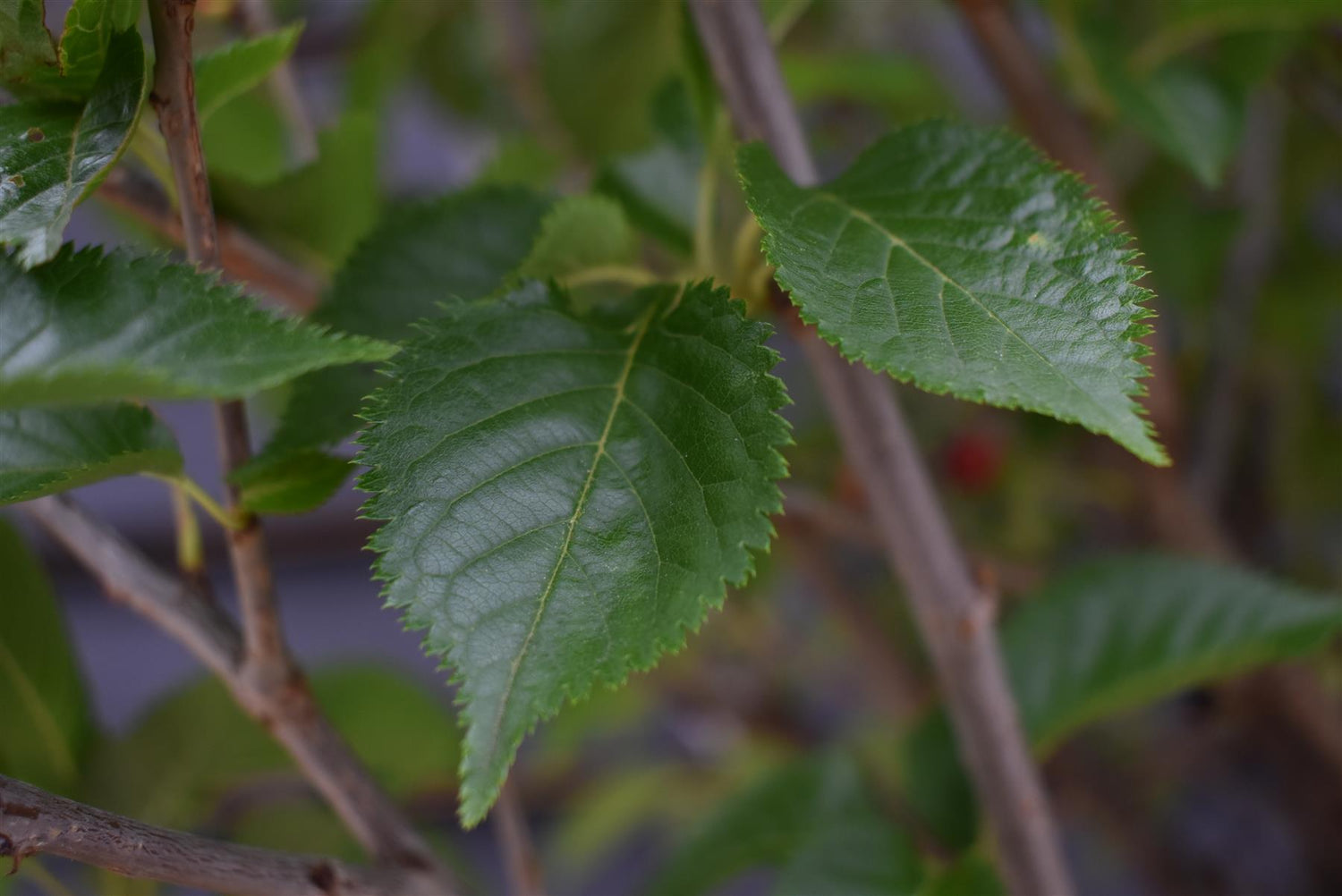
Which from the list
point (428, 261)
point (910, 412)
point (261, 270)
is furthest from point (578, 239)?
point (910, 412)

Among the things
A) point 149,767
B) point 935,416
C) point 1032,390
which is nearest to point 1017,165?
point 1032,390

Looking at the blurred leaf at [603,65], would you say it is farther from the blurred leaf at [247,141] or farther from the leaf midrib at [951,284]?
the leaf midrib at [951,284]

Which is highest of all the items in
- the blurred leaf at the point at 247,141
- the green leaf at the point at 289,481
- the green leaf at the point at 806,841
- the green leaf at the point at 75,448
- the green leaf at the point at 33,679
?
the blurred leaf at the point at 247,141

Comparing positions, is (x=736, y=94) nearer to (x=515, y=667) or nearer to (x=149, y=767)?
(x=515, y=667)

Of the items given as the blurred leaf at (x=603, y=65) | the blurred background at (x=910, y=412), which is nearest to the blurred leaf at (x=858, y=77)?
the blurred background at (x=910, y=412)

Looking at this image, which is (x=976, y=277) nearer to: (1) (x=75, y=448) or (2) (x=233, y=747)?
(1) (x=75, y=448)

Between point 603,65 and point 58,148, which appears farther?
point 603,65

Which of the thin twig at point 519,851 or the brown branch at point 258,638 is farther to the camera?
the thin twig at point 519,851
